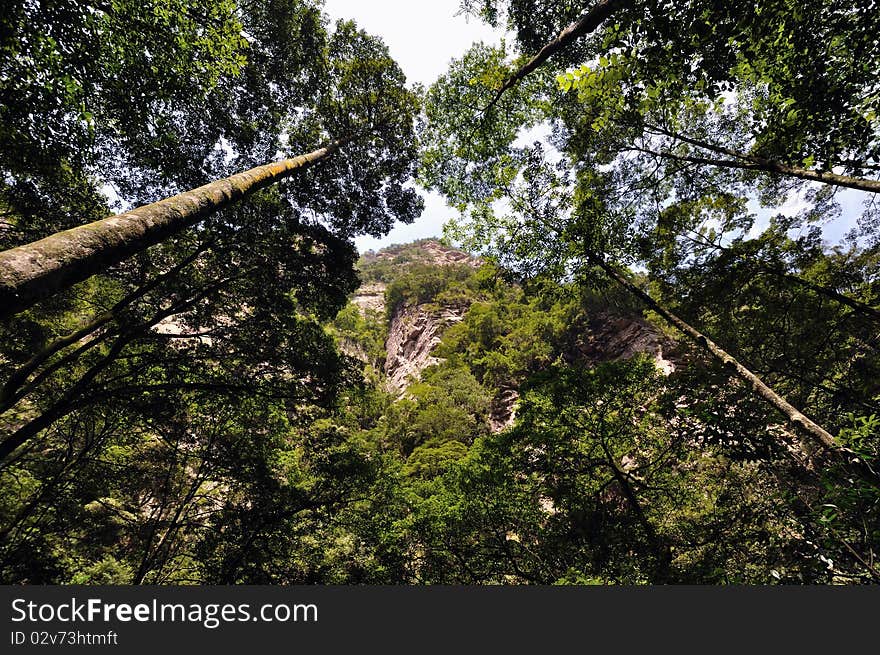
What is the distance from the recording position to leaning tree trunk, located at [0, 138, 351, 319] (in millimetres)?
1577

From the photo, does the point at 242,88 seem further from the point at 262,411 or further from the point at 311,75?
the point at 262,411

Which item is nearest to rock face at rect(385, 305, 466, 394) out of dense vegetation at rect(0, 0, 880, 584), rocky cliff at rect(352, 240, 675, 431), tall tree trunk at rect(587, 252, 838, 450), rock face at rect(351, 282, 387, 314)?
rocky cliff at rect(352, 240, 675, 431)

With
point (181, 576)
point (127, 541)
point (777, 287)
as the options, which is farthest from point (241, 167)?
point (127, 541)

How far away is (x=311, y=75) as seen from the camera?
7543 mm

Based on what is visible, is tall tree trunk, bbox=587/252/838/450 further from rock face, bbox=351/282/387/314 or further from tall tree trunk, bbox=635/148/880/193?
rock face, bbox=351/282/387/314

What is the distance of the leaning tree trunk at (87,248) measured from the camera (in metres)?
1.58

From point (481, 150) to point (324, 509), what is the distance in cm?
1066

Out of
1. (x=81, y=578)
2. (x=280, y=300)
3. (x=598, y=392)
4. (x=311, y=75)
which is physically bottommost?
(x=81, y=578)

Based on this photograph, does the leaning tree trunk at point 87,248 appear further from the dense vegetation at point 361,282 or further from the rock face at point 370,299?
the rock face at point 370,299

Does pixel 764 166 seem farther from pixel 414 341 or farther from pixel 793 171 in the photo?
pixel 414 341

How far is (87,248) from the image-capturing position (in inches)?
76.6

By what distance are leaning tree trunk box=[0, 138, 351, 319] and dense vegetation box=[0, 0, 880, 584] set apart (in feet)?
9.89

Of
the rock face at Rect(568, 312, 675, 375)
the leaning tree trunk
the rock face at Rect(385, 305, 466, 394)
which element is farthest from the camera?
the rock face at Rect(385, 305, 466, 394)

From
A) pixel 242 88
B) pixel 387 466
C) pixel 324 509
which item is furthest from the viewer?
pixel 387 466
